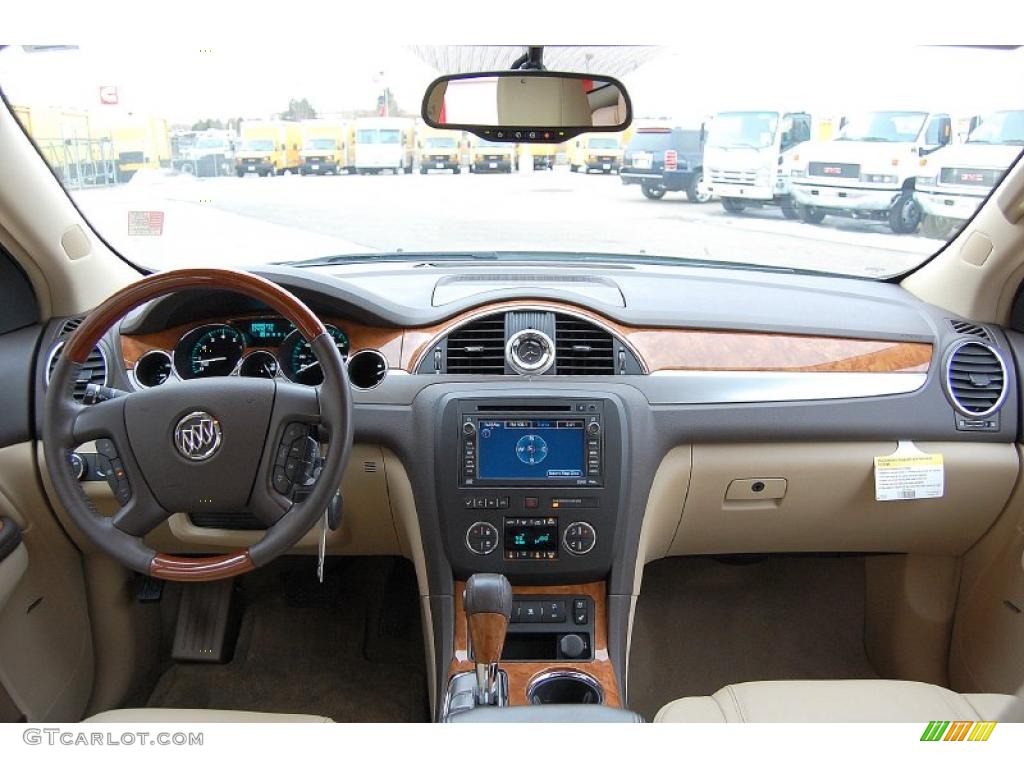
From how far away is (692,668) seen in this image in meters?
3.00

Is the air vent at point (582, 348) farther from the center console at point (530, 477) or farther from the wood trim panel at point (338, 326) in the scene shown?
the wood trim panel at point (338, 326)

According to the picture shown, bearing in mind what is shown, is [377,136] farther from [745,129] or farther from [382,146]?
[745,129]

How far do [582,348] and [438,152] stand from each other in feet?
7.00

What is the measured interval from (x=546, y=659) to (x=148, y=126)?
105 inches

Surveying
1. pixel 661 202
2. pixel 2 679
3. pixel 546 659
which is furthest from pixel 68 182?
pixel 661 202

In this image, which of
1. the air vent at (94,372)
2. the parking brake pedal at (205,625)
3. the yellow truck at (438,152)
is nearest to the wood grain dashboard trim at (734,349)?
the air vent at (94,372)

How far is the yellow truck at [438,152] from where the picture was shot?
3.84 metres

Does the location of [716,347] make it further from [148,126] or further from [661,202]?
[661,202]

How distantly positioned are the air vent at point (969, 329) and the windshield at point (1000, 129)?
20.9 inches

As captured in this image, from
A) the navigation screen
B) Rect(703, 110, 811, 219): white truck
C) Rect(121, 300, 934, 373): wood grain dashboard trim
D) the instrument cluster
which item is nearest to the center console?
the navigation screen

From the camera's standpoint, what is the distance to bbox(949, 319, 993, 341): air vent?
97.5 inches

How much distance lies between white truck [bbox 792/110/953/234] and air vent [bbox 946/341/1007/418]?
4.11 ft

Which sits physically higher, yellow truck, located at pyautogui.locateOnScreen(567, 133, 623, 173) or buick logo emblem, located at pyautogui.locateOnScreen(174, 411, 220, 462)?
yellow truck, located at pyautogui.locateOnScreen(567, 133, 623, 173)

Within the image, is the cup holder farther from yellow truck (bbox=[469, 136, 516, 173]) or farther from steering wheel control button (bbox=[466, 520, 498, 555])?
yellow truck (bbox=[469, 136, 516, 173])
